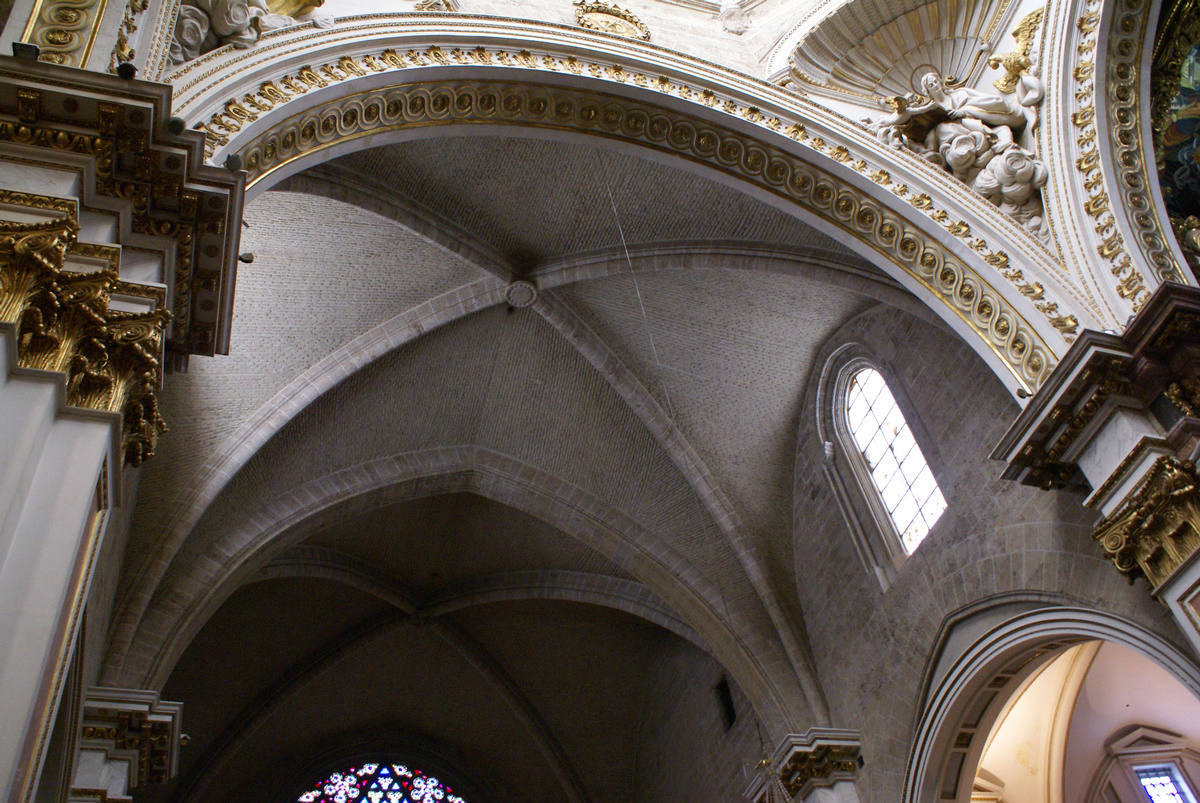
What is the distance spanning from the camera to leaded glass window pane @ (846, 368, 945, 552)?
9.06 metres

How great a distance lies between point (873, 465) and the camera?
32.6 ft

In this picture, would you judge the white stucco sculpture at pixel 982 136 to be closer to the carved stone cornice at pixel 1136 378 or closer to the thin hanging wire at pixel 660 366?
the carved stone cornice at pixel 1136 378

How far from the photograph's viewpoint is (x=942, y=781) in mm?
8289

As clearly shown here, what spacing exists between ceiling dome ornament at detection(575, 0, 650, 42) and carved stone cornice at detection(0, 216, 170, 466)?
5567 mm

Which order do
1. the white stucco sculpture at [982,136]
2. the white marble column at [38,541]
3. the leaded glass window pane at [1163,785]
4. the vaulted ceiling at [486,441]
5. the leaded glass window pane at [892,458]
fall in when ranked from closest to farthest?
the white marble column at [38,541] < the white stucco sculpture at [982,136] < the leaded glass window pane at [892,458] < the vaulted ceiling at [486,441] < the leaded glass window pane at [1163,785]

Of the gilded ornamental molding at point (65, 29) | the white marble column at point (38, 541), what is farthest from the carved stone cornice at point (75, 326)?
the gilded ornamental molding at point (65, 29)

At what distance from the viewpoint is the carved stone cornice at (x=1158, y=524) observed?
5254 mm

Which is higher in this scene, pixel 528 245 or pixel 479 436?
pixel 528 245

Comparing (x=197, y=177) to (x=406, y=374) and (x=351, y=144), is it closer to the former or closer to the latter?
(x=351, y=144)

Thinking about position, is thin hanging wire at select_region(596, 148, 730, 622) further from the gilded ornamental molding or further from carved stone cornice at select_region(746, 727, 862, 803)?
the gilded ornamental molding

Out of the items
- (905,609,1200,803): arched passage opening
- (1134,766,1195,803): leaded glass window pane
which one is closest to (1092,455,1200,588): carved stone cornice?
(905,609,1200,803): arched passage opening

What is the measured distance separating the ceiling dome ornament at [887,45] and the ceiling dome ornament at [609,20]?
4.53ft

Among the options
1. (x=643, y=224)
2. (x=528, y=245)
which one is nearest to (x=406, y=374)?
(x=528, y=245)

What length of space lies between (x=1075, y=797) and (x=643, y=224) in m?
8.90
